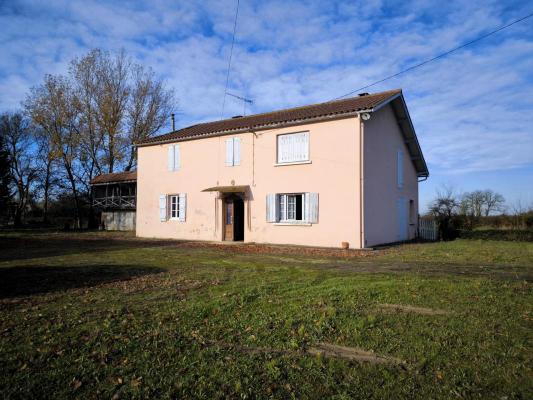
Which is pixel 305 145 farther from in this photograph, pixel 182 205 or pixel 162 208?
pixel 162 208

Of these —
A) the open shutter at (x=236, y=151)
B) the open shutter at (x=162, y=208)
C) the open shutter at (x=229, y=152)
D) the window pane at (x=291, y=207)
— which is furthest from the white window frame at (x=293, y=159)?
the open shutter at (x=162, y=208)

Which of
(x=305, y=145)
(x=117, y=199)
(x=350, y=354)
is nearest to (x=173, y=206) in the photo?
(x=305, y=145)

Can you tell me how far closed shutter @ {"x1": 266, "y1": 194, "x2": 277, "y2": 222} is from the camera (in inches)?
655

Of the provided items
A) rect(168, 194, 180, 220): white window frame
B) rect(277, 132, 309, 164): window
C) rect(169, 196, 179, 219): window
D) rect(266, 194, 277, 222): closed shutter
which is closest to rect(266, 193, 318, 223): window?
rect(266, 194, 277, 222): closed shutter

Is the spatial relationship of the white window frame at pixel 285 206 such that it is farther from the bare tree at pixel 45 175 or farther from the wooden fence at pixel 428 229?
the bare tree at pixel 45 175

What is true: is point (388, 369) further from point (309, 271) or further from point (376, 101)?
point (376, 101)

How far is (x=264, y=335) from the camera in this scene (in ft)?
14.5

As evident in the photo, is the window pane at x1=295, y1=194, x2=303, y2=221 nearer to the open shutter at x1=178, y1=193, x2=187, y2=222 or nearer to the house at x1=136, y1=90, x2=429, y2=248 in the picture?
the house at x1=136, y1=90, x2=429, y2=248

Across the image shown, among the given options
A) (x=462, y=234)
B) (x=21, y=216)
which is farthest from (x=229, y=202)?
(x=21, y=216)

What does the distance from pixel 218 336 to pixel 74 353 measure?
5.00ft

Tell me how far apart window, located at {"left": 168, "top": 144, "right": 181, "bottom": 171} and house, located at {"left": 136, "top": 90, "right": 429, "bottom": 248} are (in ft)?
0.18

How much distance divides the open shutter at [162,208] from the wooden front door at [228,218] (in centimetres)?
419

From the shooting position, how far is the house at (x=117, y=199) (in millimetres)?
28688

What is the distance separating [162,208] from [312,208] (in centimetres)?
932
